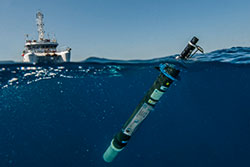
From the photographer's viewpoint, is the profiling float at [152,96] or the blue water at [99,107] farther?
the blue water at [99,107]

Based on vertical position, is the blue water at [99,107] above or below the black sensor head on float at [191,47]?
below

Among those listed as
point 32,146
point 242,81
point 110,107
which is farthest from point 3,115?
point 242,81

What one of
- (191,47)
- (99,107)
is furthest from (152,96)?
(99,107)

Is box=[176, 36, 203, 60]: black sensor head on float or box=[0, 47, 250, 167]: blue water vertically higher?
box=[176, 36, 203, 60]: black sensor head on float

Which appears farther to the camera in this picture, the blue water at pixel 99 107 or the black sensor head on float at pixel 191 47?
the blue water at pixel 99 107

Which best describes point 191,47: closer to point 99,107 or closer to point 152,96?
point 152,96

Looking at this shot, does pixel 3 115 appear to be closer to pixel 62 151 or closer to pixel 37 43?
pixel 62 151

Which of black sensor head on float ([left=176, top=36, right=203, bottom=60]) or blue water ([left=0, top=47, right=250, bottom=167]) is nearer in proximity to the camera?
black sensor head on float ([left=176, top=36, right=203, bottom=60])

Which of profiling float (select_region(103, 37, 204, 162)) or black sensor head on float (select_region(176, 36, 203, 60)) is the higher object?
black sensor head on float (select_region(176, 36, 203, 60))

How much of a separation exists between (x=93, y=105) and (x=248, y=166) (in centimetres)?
1505

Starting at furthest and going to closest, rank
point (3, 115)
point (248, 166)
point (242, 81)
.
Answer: point (242, 81) < point (3, 115) < point (248, 166)

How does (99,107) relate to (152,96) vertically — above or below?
below

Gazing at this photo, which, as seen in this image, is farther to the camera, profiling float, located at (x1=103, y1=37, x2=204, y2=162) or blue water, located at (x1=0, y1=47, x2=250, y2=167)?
blue water, located at (x1=0, y1=47, x2=250, y2=167)

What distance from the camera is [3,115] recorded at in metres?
15.3
